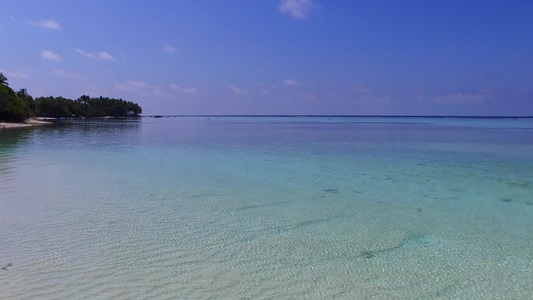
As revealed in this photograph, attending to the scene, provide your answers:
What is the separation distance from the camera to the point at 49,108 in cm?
11519

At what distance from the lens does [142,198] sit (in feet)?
32.7

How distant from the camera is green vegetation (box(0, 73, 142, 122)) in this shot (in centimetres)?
6431

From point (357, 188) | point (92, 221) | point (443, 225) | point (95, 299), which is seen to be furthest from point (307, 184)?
point (95, 299)

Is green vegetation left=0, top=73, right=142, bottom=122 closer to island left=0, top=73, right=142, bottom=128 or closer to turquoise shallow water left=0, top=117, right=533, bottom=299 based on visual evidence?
island left=0, top=73, right=142, bottom=128

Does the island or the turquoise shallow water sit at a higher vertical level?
the island

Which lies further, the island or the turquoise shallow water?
the island

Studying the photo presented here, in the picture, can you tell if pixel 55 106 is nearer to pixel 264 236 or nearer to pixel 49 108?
pixel 49 108

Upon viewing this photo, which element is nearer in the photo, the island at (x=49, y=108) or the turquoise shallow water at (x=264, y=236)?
the turquoise shallow water at (x=264, y=236)

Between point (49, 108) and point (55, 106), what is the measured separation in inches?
68.7

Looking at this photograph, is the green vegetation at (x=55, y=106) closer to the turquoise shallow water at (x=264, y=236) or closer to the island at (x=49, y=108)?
the island at (x=49, y=108)

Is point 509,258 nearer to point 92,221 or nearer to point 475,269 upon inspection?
point 475,269

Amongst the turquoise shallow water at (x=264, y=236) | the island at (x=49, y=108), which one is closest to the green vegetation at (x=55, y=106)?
the island at (x=49, y=108)

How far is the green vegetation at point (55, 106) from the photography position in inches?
2532

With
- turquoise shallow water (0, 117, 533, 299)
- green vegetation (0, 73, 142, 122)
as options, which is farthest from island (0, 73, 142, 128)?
turquoise shallow water (0, 117, 533, 299)
